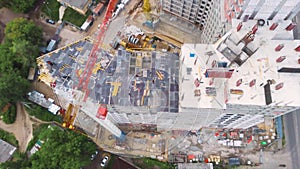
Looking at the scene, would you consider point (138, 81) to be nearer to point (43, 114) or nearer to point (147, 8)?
point (147, 8)

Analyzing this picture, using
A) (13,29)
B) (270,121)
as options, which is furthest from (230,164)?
(13,29)

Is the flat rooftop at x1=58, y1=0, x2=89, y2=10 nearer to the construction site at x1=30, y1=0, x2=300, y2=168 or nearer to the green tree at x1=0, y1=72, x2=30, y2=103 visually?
the construction site at x1=30, y1=0, x2=300, y2=168

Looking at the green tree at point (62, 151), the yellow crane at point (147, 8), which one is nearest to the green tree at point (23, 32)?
the green tree at point (62, 151)

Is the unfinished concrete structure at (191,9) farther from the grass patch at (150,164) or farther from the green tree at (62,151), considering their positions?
the green tree at (62,151)

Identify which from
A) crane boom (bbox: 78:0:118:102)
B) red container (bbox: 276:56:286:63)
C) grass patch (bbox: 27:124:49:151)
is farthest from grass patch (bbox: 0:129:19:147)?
red container (bbox: 276:56:286:63)

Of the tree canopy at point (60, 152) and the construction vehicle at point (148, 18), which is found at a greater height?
the construction vehicle at point (148, 18)

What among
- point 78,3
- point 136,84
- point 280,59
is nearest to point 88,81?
point 136,84
